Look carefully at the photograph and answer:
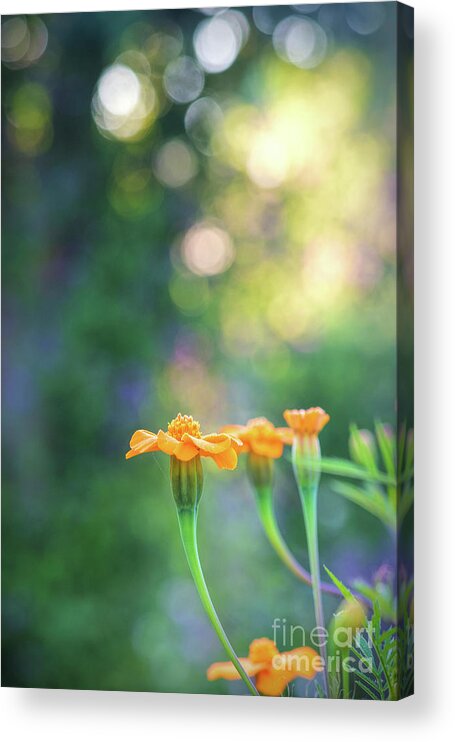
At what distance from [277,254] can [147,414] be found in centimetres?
58

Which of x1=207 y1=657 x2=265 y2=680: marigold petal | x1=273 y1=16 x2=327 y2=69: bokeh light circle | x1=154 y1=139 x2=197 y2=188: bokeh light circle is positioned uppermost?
x1=273 y1=16 x2=327 y2=69: bokeh light circle

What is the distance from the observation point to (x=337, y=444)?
4.11 meters

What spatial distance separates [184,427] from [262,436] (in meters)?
0.22

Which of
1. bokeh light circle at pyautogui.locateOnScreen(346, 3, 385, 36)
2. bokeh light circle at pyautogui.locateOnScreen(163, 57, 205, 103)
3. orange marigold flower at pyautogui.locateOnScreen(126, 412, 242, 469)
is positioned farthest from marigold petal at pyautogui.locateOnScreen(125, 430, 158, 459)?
bokeh light circle at pyautogui.locateOnScreen(346, 3, 385, 36)

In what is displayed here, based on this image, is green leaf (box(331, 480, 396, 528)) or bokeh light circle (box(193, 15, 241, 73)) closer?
green leaf (box(331, 480, 396, 528))

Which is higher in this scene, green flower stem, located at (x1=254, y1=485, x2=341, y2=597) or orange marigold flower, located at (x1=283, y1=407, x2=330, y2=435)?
orange marigold flower, located at (x1=283, y1=407, x2=330, y2=435)

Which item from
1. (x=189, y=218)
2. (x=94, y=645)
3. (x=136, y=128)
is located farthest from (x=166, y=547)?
(x=136, y=128)

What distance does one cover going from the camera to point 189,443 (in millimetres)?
4184

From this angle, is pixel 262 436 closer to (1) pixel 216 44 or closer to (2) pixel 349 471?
(2) pixel 349 471

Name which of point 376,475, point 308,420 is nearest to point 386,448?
point 376,475

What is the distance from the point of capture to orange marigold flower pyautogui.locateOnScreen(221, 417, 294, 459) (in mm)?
4148

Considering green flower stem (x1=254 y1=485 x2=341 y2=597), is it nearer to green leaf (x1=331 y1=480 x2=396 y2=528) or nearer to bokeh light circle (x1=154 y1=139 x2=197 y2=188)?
green leaf (x1=331 y1=480 x2=396 y2=528)

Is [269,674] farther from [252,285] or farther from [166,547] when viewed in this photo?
[252,285]

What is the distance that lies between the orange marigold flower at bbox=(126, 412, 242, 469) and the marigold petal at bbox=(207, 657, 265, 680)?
1.79ft
